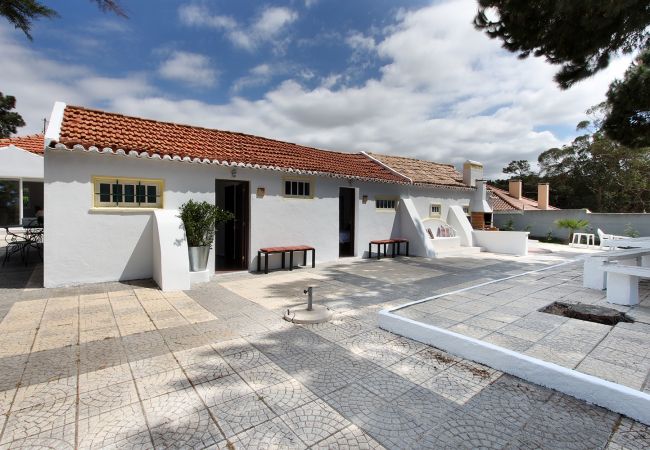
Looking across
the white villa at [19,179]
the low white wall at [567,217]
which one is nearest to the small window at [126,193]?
the white villa at [19,179]

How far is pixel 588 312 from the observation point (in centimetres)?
583

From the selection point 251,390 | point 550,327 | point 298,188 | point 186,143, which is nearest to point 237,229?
point 298,188

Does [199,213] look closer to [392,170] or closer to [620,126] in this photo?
[392,170]

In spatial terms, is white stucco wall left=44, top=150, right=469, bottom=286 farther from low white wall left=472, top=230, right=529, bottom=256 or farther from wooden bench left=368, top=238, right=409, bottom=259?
low white wall left=472, top=230, right=529, bottom=256

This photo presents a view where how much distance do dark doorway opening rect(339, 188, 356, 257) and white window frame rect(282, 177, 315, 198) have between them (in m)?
2.49

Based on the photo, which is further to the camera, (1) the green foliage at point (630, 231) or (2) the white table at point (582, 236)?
(2) the white table at point (582, 236)

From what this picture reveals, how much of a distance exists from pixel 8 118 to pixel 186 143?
33.1 meters

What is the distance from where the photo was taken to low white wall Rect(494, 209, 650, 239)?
62.1 ft

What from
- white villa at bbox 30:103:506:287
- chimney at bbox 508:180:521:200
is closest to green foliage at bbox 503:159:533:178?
chimney at bbox 508:180:521:200

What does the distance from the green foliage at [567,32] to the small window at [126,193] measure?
9140mm

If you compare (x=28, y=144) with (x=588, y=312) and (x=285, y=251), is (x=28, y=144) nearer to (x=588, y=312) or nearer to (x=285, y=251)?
(x=285, y=251)

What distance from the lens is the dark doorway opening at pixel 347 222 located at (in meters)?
13.5

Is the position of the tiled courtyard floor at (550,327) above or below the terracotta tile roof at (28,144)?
below

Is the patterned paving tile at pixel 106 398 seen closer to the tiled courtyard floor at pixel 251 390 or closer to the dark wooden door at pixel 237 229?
the tiled courtyard floor at pixel 251 390
